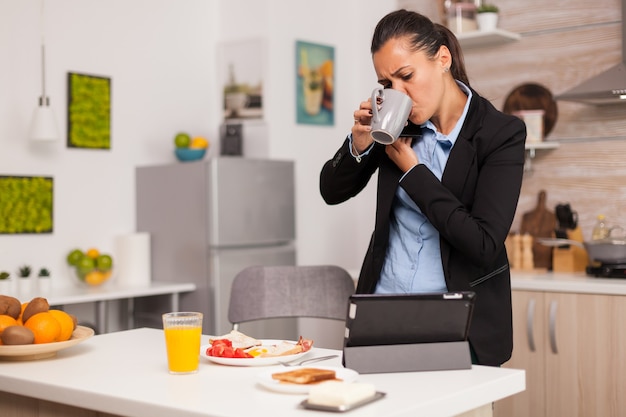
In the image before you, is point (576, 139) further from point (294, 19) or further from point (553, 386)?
point (294, 19)

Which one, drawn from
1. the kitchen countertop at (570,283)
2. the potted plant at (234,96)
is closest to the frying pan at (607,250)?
the kitchen countertop at (570,283)

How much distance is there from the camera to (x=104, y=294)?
146 inches

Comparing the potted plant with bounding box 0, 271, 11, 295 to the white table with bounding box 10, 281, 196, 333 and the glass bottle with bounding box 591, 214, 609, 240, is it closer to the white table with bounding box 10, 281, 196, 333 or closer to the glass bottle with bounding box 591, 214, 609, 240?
the white table with bounding box 10, 281, 196, 333

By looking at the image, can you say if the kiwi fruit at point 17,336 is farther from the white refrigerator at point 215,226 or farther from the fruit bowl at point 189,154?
the fruit bowl at point 189,154

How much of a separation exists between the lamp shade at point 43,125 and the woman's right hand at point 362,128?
219 cm

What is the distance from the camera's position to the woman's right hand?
1948 mm

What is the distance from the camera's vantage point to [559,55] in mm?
4012

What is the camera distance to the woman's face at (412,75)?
1902 millimetres

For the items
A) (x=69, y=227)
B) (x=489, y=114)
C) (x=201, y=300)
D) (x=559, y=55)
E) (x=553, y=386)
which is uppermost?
(x=559, y=55)

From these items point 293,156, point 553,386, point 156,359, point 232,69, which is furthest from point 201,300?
point 156,359

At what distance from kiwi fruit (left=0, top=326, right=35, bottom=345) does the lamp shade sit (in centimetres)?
217

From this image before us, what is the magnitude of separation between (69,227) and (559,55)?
247 centimetres

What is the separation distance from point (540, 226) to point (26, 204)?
2.39 m

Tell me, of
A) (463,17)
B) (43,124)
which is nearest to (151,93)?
(43,124)
